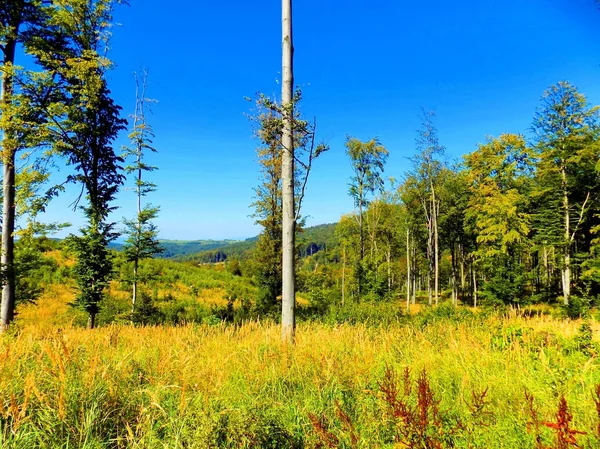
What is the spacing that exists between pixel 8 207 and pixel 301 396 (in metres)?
10.0

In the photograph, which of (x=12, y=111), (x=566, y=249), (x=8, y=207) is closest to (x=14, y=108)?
(x=12, y=111)

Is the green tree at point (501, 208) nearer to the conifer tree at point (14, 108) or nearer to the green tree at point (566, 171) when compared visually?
the green tree at point (566, 171)

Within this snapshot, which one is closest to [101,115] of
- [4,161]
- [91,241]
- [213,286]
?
[4,161]

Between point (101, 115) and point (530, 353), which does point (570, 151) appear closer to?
point (530, 353)

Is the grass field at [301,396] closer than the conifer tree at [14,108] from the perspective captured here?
Yes

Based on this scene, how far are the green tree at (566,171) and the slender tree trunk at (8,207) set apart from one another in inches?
964

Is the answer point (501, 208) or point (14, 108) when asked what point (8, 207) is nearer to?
point (14, 108)

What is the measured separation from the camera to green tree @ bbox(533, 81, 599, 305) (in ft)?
56.6

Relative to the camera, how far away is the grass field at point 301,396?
6.53 feet

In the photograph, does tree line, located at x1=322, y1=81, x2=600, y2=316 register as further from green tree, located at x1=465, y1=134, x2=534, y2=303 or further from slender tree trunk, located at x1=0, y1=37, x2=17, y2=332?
slender tree trunk, located at x1=0, y1=37, x2=17, y2=332

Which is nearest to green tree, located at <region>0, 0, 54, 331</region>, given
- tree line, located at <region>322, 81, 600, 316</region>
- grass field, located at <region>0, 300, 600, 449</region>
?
grass field, located at <region>0, 300, 600, 449</region>

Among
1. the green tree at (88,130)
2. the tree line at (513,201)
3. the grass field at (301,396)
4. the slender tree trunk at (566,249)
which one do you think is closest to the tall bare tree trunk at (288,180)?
the grass field at (301,396)

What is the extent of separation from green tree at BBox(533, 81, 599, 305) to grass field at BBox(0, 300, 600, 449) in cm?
1768

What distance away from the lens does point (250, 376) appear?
334 centimetres
